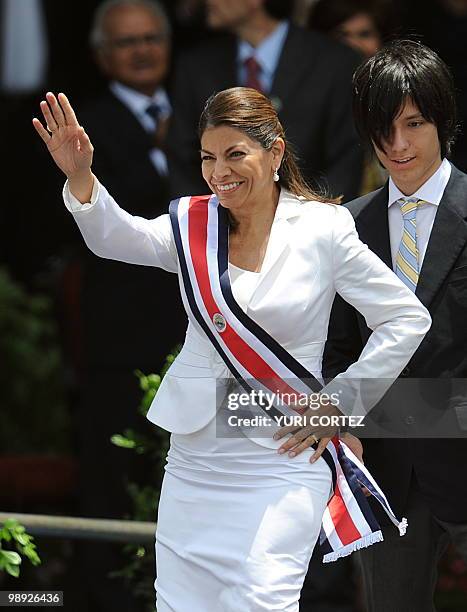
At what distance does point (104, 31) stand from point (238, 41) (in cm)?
80

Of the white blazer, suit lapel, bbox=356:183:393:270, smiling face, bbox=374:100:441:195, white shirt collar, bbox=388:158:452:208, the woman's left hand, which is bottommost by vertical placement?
the woman's left hand

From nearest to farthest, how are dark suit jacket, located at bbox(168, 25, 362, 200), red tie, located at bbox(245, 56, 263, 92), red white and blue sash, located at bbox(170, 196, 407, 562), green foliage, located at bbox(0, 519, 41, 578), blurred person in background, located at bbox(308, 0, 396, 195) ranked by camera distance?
red white and blue sash, located at bbox(170, 196, 407, 562) < green foliage, located at bbox(0, 519, 41, 578) < dark suit jacket, located at bbox(168, 25, 362, 200) < red tie, located at bbox(245, 56, 263, 92) < blurred person in background, located at bbox(308, 0, 396, 195)

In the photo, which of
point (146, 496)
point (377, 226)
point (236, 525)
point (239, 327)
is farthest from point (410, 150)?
point (146, 496)

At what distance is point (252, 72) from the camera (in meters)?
5.85

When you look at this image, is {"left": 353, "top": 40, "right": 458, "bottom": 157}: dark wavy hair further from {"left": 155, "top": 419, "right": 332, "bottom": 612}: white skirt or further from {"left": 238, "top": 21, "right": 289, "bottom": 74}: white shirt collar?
{"left": 238, "top": 21, "right": 289, "bottom": 74}: white shirt collar

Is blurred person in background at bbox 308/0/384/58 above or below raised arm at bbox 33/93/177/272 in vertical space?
above

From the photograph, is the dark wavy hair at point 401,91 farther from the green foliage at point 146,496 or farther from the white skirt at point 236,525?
the green foliage at point 146,496

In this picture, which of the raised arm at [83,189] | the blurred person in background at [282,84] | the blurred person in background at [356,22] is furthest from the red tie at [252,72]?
the raised arm at [83,189]

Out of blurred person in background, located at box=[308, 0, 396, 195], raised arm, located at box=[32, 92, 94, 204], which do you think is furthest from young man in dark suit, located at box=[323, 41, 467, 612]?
blurred person in background, located at box=[308, 0, 396, 195]

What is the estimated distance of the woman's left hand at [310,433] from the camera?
381cm

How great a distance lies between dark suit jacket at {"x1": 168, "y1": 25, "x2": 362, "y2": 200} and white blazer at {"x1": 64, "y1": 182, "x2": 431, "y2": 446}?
1.64m

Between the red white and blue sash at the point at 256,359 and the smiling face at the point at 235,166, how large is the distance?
10cm

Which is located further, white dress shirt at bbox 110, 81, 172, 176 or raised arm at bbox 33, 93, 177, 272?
white dress shirt at bbox 110, 81, 172, 176

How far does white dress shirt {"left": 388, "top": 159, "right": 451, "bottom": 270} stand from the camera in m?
4.11
